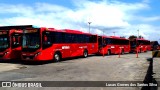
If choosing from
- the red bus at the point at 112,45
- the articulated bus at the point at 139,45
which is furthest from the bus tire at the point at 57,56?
the articulated bus at the point at 139,45

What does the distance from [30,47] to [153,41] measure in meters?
51.0

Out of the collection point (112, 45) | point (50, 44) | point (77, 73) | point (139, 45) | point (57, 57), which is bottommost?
point (77, 73)

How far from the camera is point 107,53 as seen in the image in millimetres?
38062

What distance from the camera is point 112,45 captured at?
39.7 m

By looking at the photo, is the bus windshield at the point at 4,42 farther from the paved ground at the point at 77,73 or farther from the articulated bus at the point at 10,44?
the paved ground at the point at 77,73

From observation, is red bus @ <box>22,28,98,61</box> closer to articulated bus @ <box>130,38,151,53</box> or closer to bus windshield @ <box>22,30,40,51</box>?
bus windshield @ <box>22,30,40,51</box>

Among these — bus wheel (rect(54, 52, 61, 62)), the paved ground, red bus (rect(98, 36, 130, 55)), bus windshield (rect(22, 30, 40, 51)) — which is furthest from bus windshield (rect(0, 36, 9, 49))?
red bus (rect(98, 36, 130, 55))

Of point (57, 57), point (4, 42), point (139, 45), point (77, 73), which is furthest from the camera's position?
point (139, 45)

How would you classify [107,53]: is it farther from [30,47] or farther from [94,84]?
[94,84]

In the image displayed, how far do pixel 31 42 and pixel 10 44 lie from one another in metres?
2.73

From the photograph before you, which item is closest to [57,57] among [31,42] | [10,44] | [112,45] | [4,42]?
[31,42]

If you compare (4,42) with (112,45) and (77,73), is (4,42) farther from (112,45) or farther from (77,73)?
(112,45)

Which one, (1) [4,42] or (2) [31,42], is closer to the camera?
(2) [31,42]

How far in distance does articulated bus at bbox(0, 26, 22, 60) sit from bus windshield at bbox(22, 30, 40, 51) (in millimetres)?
1985
